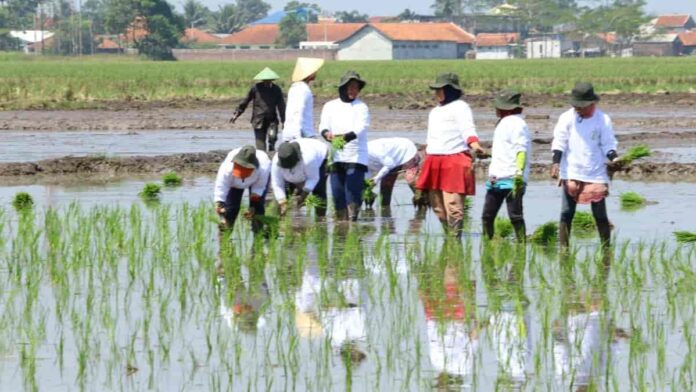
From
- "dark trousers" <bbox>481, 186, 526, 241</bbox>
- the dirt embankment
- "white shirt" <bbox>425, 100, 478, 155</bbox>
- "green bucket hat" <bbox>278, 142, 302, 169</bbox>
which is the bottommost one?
the dirt embankment

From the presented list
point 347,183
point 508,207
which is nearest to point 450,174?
point 508,207

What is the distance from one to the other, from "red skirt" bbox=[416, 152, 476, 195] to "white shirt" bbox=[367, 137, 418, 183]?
→ 7.41 ft

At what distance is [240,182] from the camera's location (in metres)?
11.0

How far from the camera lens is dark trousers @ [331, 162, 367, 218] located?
12.5 meters

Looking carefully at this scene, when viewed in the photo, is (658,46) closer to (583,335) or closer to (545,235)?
(545,235)

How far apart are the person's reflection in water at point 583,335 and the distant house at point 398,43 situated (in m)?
109

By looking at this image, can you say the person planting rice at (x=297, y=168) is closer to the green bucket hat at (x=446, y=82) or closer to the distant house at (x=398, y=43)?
the green bucket hat at (x=446, y=82)

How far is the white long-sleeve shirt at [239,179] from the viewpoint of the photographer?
10938mm

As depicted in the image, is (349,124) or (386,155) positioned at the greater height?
(349,124)

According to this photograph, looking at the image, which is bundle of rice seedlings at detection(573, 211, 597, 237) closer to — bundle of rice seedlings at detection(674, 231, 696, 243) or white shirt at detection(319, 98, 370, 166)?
bundle of rice seedlings at detection(674, 231, 696, 243)

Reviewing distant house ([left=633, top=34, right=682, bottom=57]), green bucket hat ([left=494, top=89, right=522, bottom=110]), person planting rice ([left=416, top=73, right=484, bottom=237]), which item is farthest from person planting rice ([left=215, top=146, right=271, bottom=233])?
distant house ([left=633, top=34, right=682, bottom=57])

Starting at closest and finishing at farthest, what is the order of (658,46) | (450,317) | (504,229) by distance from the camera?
(450,317)
(504,229)
(658,46)

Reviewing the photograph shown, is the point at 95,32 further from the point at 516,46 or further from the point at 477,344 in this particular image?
the point at 477,344

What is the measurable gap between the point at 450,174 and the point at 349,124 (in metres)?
1.27
